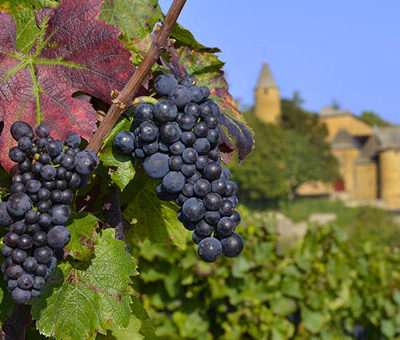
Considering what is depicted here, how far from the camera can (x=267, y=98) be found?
173 feet

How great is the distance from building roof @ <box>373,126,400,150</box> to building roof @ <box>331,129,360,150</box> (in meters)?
2.68

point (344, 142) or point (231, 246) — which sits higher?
point (344, 142)

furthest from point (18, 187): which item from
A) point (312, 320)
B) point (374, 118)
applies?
point (374, 118)

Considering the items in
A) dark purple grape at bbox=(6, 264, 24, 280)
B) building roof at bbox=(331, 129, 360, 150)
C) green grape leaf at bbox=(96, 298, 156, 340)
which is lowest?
green grape leaf at bbox=(96, 298, 156, 340)

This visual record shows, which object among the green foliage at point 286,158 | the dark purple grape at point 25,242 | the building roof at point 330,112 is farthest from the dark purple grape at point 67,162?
the building roof at point 330,112

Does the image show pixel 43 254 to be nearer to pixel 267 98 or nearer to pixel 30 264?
pixel 30 264

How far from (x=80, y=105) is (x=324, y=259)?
4.34 metres

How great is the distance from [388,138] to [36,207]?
48894mm

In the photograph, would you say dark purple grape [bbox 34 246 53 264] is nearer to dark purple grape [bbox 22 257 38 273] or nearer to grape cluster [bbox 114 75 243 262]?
dark purple grape [bbox 22 257 38 273]

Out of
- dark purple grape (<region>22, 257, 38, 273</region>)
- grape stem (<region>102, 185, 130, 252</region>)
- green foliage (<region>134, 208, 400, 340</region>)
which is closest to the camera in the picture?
dark purple grape (<region>22, 257, 38, 273</region>)

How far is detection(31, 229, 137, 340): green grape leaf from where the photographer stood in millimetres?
795

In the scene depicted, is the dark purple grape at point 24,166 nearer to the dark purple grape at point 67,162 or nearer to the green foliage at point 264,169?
the dark purple grape at point 67,162

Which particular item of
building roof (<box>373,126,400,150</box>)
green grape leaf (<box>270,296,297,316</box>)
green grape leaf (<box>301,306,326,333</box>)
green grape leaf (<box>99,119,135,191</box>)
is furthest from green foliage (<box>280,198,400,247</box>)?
green grape leaf (<box>99,119,135,191</box>)

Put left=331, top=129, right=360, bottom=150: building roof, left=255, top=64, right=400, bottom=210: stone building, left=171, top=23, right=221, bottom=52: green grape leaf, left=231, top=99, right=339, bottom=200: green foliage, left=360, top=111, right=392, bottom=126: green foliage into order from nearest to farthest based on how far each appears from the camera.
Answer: left=171, top=23, right=221, bottom=52: green grape leaf
left=231, top=99, right=339, bottom=200: green foliage
left=255, top=64, right=400, bottom=210: stone building
left=331, top=129, right=360, bottom=150: building roof
left=360, top=111, right=392, bottom=126: green foliage
